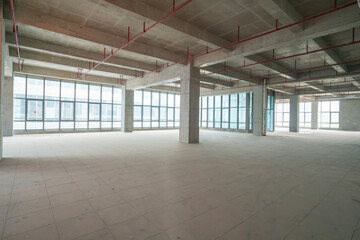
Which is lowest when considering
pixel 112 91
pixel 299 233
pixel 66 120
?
pixel 299 233

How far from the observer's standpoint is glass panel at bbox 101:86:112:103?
19.6 meters

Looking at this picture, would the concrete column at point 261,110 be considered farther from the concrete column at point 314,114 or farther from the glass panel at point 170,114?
the concrete column at point 314,114

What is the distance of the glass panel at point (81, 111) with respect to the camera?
1796cm

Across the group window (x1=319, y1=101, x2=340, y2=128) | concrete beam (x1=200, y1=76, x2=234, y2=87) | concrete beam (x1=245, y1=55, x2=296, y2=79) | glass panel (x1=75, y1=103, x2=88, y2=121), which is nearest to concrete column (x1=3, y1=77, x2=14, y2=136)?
glass panel (x1=75, y1=103, x2=88, y2=121)

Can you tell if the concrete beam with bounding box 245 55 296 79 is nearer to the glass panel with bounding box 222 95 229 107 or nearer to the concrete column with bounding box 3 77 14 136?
the glass panel with bounding box 222 95 229 107

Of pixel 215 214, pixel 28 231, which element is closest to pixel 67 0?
pixel 28 231

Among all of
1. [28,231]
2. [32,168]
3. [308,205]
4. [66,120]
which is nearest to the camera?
[28,231]

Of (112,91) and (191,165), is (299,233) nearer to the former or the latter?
(191,165)

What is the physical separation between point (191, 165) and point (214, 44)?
18.9ft

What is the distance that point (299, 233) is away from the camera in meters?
2.64

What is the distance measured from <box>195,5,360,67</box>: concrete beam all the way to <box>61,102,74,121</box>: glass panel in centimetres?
1458

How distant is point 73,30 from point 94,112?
12351mm

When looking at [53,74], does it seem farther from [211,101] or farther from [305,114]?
[305,114]

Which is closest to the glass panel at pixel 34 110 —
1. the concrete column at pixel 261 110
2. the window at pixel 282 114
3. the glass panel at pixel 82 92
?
the glass panel at pixel 82 92
